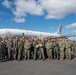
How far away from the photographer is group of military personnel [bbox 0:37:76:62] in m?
13.6

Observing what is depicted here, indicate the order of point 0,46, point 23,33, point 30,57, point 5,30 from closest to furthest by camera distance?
1. point 0,46
2. point 30,57
3. point 5,30
4. point 23,33

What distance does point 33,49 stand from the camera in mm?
14305

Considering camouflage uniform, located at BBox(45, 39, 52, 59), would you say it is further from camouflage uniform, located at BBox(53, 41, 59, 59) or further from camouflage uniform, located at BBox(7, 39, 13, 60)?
camouflage uniform, located at BBox(7, 39, 13, 60)

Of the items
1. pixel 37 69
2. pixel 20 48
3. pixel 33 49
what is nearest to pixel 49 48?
pixel 33 49

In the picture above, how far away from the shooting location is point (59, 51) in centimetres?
1461

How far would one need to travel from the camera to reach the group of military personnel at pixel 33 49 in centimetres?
1365

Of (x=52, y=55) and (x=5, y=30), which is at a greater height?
(x=5, y=30)

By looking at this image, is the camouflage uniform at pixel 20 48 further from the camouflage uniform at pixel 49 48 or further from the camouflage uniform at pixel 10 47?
the camouflage uniform at pixel 49 48

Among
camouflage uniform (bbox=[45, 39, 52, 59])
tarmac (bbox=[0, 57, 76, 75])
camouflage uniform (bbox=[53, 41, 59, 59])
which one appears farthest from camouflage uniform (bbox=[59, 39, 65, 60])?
tarmac (bbox=[0, 57, 76, 75])

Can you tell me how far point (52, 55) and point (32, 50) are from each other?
191cm

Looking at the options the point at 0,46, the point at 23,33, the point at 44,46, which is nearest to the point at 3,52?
the point at 0,46

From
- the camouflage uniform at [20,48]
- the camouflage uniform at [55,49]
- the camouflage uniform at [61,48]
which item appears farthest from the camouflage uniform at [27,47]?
the camouflage uniform at [61,48]

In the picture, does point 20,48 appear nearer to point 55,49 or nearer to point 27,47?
point 27,47

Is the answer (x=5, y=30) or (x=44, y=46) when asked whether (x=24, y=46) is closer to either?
(x=44, y=46)
